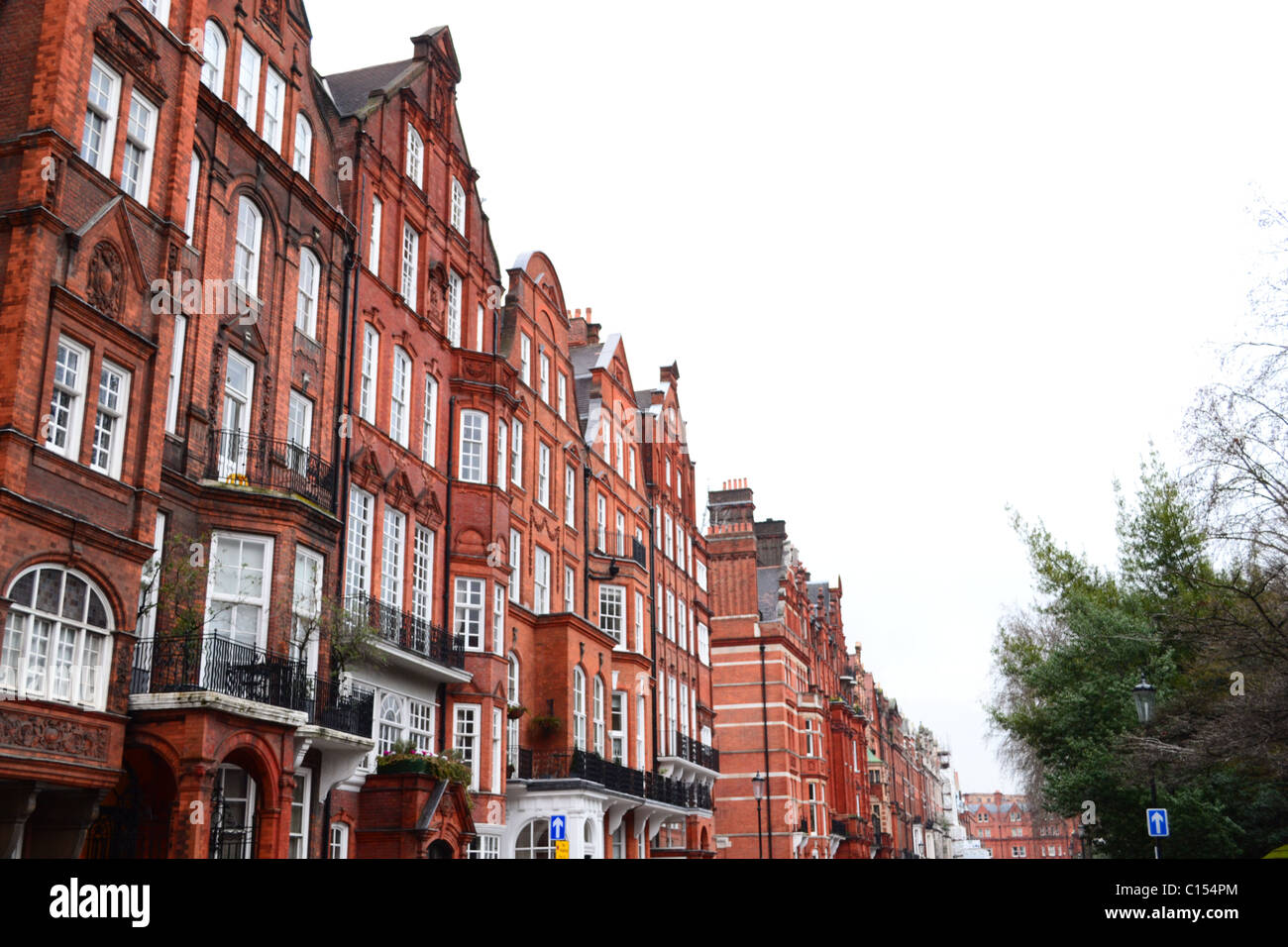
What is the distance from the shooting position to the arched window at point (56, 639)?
1497 cm

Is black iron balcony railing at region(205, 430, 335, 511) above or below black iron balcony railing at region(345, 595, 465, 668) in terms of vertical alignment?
above

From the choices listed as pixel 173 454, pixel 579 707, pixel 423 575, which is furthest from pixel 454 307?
pixel 173 454

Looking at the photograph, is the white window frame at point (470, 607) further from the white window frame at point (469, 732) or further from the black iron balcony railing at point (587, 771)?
the black iron balcony railing at point (587, 771)

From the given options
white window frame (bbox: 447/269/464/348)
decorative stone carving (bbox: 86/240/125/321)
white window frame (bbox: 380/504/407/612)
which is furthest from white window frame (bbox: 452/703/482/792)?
decorative stone carving (bbox: 86/240/125/321)

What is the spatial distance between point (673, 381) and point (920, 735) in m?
110

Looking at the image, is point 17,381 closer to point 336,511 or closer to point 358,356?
point 336,511

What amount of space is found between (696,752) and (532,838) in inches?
663

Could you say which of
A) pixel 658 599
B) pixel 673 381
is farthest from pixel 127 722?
pixel 673 381

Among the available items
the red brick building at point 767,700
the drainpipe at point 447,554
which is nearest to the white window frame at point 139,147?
the drainpipe at point 447,554

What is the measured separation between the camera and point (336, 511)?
79.4 feet

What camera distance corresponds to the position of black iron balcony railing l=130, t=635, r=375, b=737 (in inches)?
703

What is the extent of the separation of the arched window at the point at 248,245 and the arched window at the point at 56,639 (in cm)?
804

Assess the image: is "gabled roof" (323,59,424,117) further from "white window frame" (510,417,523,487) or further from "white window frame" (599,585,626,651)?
"white window frame" (599,585,626,651)

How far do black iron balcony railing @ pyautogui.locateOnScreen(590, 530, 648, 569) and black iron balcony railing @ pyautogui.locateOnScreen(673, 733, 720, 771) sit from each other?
25.6 feet
